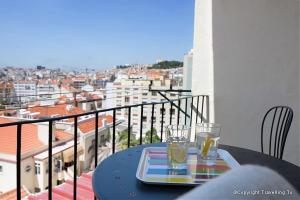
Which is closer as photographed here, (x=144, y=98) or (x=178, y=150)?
(x=178, y=150)

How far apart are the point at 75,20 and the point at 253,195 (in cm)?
1596

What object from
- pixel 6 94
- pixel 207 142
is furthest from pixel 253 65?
pixel 6 94

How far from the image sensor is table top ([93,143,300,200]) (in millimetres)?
818

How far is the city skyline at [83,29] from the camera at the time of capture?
1307 centimetres

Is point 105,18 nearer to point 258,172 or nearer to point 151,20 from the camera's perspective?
point 151,20

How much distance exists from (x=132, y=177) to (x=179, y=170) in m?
0.17

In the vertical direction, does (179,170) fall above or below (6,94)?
below

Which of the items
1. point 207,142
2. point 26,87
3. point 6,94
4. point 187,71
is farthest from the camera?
point 26,87

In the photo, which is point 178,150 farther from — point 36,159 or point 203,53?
point 36,159

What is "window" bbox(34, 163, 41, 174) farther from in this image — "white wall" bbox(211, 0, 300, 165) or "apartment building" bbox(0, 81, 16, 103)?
"white wall" bbox(211, 0, 300, 165)

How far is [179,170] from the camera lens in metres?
0.99

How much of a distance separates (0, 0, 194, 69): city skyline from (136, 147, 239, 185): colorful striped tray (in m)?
11.4

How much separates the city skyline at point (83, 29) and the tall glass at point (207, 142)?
37.2 ft

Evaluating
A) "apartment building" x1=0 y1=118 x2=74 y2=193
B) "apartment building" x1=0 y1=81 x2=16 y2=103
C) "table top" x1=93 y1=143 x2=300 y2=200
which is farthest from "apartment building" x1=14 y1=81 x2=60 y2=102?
"table top" x1=93 y1=143 x2=300 y2=200
